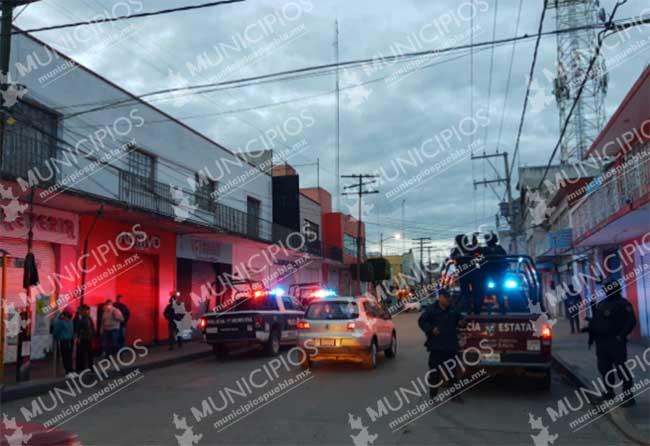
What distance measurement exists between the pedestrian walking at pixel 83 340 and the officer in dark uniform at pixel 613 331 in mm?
10237

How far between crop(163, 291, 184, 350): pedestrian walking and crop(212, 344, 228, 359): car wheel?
221 cm

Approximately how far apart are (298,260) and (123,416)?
27089 mm

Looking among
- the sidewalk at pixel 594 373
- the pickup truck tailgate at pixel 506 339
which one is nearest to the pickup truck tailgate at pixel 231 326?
the pickup truck tailgate at pixel 506 339

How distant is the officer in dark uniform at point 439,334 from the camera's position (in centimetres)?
965

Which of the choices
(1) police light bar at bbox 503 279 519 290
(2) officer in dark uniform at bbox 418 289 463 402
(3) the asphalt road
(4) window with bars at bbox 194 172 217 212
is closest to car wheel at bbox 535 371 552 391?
(3) the asphalt road

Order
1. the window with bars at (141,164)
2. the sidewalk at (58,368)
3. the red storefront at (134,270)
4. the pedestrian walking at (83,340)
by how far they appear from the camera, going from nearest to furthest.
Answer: the sidewalk at (58,368) → the pedestrian walking at (83,340) → the red storefront at (134,270) → the window with bars at (141,164)

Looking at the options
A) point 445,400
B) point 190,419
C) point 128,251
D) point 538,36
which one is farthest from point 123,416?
point 128,251

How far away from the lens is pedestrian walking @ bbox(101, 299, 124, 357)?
1533 cm

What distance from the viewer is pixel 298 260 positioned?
35938mm

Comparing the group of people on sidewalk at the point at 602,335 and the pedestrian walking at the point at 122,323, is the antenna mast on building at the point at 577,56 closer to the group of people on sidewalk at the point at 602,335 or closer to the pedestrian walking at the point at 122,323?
the group of people on sidewalk at the point at 602,335

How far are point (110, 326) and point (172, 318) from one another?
13.1ft

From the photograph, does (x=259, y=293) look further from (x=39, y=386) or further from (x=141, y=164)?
(x=39, y=386)

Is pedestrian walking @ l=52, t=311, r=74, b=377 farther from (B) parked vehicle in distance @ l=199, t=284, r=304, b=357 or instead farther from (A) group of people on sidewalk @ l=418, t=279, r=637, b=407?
(A) group of people on sidewalk @ l=418, t=279, r=637, b=407

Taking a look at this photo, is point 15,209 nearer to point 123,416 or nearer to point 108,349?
point 108,349
